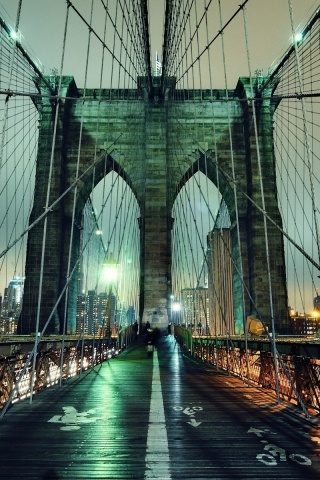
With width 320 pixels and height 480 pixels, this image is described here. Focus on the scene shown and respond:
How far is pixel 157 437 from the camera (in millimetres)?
3455

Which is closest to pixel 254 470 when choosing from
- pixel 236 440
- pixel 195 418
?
pixel 236 440

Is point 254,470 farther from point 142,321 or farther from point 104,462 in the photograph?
point 142,321

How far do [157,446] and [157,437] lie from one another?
28 centimetres

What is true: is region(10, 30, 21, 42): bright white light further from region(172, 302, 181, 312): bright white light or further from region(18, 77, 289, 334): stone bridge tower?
region(172, 302, 181, 312): bright white light

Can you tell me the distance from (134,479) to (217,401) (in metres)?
3.07

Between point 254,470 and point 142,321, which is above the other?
point 142,321

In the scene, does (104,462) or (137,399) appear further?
(137,399)

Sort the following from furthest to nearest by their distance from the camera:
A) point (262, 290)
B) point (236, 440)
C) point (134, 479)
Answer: point (262, 290) → point (236, 440) → point (134, 479)

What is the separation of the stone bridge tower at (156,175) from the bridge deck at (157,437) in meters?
13.9

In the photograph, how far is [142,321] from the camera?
19656 mm

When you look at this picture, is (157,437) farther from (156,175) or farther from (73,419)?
(156,175)

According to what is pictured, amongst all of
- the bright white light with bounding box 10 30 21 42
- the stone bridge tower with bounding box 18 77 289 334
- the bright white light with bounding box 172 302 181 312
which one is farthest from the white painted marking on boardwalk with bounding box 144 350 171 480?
the bright white light with bounding box 172 302 181 312

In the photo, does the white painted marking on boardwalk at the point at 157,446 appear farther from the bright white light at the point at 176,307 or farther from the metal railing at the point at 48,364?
the bright white light at the point at 176,307

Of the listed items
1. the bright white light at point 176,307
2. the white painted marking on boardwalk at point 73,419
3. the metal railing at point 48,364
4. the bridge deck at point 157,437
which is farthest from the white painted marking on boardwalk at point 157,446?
the bright white light at point 176,307
